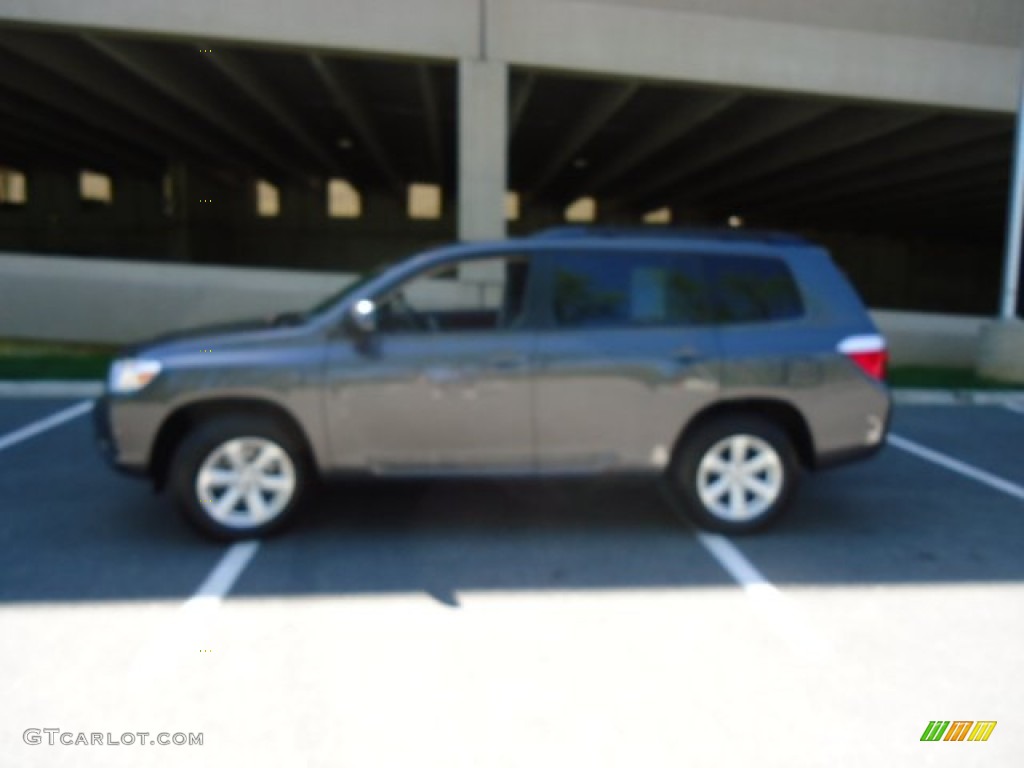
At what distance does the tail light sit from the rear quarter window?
13.7 inches

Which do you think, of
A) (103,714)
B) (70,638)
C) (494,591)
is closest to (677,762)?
(494,591)

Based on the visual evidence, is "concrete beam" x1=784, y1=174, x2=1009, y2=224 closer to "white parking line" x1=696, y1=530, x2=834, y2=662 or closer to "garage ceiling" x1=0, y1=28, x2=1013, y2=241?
"garage ceiling" x1=0, y1=28, x2=1013, y2=241

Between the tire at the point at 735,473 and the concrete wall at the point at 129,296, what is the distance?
9.40 metres

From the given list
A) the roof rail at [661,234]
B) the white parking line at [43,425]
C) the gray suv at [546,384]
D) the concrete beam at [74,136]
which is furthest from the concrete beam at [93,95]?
the roof rail at [661,234]

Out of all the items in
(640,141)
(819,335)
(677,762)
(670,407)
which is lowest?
(677,762)

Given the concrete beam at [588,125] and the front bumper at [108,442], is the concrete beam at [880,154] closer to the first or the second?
the concrete beam at [588,125]

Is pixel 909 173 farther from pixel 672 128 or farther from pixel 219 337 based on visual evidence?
pixel 219 337

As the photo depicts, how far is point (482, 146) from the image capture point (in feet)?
42.5

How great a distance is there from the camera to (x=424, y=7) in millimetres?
12305

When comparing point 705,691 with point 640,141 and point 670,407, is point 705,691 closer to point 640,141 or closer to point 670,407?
point 670,407

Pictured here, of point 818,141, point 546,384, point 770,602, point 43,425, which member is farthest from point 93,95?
point 770,602

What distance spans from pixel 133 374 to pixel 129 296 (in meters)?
9.82

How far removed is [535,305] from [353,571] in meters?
1.90

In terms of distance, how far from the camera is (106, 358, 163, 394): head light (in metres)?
4.54
